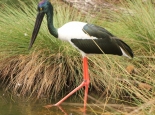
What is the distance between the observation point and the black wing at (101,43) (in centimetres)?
507

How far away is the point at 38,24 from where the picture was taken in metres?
5.50

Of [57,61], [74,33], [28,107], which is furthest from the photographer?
[57,61]

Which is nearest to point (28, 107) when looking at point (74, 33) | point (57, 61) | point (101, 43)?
point (57, 61)

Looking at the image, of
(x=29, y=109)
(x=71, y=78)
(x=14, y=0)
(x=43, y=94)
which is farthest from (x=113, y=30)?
(x=14, y=0)

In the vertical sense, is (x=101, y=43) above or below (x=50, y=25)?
below

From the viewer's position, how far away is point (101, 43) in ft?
16.8

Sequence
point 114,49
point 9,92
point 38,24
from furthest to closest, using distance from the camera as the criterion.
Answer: point 9,92
point 38,24
point 114,49

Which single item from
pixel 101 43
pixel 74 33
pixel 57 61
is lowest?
pixel 57 61

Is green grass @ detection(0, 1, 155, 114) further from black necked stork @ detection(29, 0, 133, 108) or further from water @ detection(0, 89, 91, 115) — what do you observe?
black necked stork @ detection(29, 0, 133, 108)

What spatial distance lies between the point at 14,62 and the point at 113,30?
1.43 m

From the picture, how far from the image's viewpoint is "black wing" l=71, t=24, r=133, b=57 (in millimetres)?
5073

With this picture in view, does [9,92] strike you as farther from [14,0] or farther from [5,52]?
[14,0]

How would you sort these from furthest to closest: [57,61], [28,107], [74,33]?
[57,61]
[28,107]
[74,33]

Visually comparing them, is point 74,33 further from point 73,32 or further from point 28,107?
point 28,107
